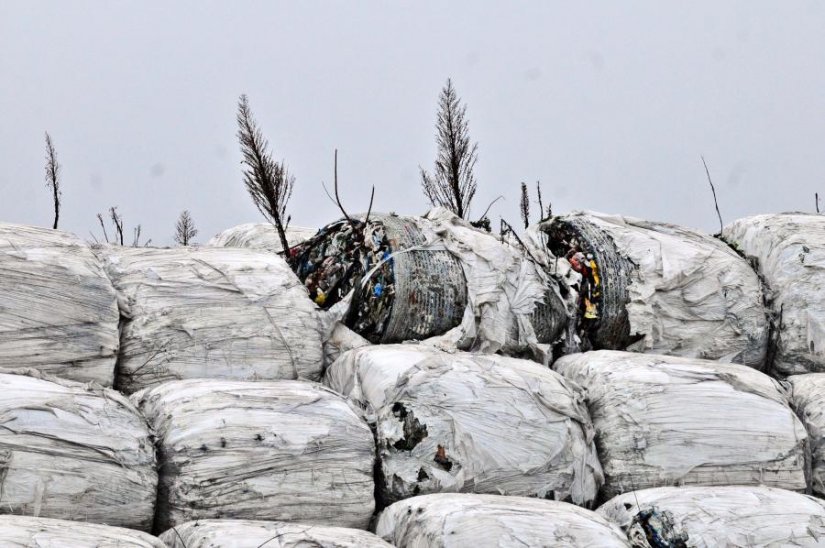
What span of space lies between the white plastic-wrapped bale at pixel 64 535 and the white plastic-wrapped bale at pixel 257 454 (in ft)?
0.95

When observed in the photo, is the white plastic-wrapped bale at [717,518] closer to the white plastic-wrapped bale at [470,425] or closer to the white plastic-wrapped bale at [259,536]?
the white plastic-wrapped bale at [470,425]

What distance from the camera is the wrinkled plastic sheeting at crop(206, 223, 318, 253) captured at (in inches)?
184

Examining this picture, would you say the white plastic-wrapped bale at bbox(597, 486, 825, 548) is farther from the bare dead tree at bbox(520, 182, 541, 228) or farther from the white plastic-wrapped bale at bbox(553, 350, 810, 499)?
the bare dead tree at bbox(520, 182, 541, 228)

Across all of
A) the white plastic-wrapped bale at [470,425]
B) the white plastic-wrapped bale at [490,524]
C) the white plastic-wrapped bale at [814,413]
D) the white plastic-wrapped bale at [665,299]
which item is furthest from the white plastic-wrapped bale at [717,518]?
the white plastic-wrapped bale at [665,299]

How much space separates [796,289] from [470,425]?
175 centimetres

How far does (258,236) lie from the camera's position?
15.7ft

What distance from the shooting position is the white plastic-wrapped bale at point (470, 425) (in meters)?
3.05

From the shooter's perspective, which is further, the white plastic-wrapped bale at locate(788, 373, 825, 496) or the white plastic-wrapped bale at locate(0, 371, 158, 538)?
the white plastic-wrapped bale at locate(788, 373, 825, 496)

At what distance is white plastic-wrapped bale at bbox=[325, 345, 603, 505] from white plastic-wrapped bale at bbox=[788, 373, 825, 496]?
0.88 meters

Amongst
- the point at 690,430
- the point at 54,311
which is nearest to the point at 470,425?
the point at 690,430

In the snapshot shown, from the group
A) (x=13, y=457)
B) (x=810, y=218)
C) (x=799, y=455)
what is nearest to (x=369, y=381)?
(x=13, y=457)

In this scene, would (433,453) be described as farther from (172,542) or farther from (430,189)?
(430,189)

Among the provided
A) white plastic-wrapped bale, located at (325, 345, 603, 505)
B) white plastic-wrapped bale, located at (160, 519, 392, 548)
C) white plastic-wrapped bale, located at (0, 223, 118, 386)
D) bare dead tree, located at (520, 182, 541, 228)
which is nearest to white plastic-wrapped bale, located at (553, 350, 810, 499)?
white plastic-wrapped bale, located at (325, 345, 603, 505)

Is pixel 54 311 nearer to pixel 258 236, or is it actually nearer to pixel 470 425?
pixel 470 425
